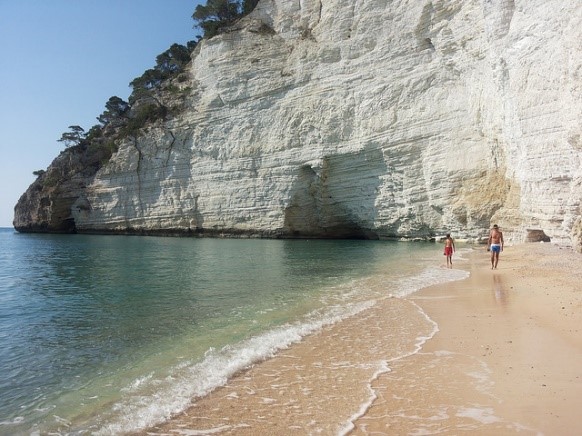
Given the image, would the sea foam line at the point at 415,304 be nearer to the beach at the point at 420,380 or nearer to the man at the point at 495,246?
the beach at the point at 420,380

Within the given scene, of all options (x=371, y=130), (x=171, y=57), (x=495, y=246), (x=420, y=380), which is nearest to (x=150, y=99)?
(x=171, y=57)

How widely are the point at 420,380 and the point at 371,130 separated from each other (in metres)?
25.6

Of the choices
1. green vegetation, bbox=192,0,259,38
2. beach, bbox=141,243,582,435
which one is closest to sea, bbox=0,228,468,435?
beach, bbox=141,243,582,435

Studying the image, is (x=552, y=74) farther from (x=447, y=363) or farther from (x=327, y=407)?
(x=327, y=407)

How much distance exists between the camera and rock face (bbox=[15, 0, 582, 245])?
17219mm

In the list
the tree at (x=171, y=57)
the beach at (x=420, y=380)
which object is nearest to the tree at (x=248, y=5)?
the tree at (x=171, y=57)

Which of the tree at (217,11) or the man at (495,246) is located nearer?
the man at (495,246)

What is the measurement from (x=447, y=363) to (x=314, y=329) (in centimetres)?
235

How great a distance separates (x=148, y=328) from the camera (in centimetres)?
717

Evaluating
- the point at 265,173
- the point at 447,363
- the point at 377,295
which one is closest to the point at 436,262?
the point at 377,295

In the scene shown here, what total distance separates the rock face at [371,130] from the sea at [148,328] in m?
7.98

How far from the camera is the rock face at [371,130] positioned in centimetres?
1722

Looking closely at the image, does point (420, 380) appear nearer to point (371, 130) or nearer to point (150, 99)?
point (371, 130)

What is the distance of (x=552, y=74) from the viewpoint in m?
16.4
